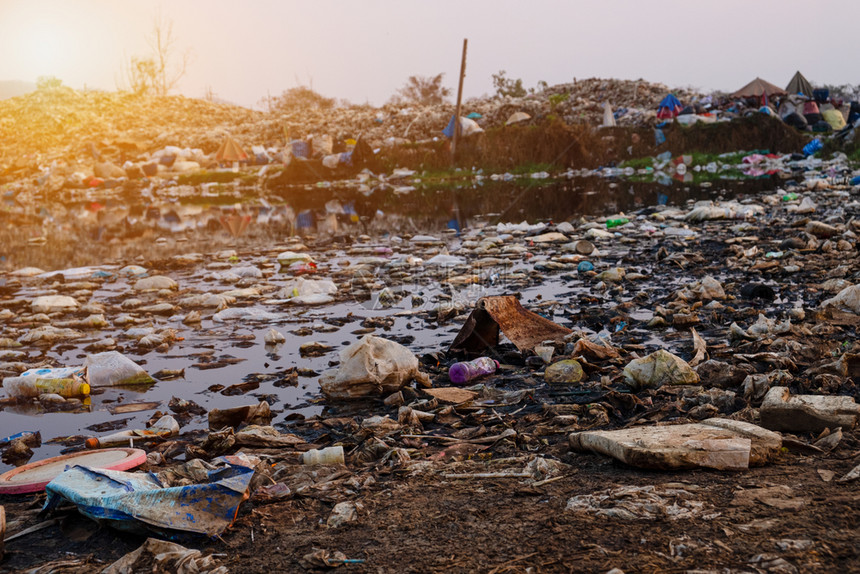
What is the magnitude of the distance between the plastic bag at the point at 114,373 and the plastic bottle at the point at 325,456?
139 centimetres

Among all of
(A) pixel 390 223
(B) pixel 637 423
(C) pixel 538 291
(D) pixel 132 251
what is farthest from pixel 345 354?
(A) pixel 390 223

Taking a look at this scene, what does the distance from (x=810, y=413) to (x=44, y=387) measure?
3068 millimetres

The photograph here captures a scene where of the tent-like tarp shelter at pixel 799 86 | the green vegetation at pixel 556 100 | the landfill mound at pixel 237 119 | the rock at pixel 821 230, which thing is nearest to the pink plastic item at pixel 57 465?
the rock at pixel 821 230

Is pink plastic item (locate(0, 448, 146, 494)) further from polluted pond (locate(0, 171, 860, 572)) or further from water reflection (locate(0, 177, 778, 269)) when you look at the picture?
water reflection (locate(0, 177, 778, 269))

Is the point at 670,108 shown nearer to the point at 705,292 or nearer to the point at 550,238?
the point at 550,238

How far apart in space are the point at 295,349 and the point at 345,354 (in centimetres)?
77

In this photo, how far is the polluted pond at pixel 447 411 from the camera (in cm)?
148

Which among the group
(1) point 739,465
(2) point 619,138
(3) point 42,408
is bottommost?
(3) point 42,408

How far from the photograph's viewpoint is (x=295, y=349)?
11.7ft

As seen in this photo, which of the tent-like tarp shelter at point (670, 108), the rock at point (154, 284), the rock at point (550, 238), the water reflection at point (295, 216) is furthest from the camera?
the tent-like tarp shelter at point (670, 108)

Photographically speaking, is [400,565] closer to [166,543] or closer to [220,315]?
[166,543]

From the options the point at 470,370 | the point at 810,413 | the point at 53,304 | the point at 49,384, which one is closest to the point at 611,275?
the point at 470,370

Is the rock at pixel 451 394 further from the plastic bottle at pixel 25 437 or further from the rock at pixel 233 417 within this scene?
the plastic bottle at pixel 25 437

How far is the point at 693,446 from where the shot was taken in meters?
1.71
